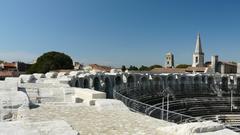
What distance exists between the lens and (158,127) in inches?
271

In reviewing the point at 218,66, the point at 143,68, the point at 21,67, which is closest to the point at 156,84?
the point at 218,66

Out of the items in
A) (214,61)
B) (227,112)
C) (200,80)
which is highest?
(214,61)

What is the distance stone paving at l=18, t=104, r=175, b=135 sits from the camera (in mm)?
6619

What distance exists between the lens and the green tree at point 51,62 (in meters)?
54.1

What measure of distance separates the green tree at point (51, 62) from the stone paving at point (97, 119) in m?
46.1

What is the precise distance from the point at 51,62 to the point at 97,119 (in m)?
49.6

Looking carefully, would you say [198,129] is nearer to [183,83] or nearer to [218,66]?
[183,83]

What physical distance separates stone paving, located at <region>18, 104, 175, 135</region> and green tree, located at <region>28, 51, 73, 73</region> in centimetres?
4613

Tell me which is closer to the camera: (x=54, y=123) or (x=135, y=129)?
(x=54, y=123)

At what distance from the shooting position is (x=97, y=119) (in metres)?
7.93

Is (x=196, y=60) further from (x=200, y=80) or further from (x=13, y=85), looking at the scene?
(x=13, y=85)

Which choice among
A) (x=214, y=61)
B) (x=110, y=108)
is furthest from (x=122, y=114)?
(x=214, y=61)

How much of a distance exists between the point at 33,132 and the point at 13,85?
30.5ft

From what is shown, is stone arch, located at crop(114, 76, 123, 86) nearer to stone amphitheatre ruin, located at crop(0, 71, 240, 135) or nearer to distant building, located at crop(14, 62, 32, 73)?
stone amphitheatre ruin, located at crop(0, 71, 240, 135)
